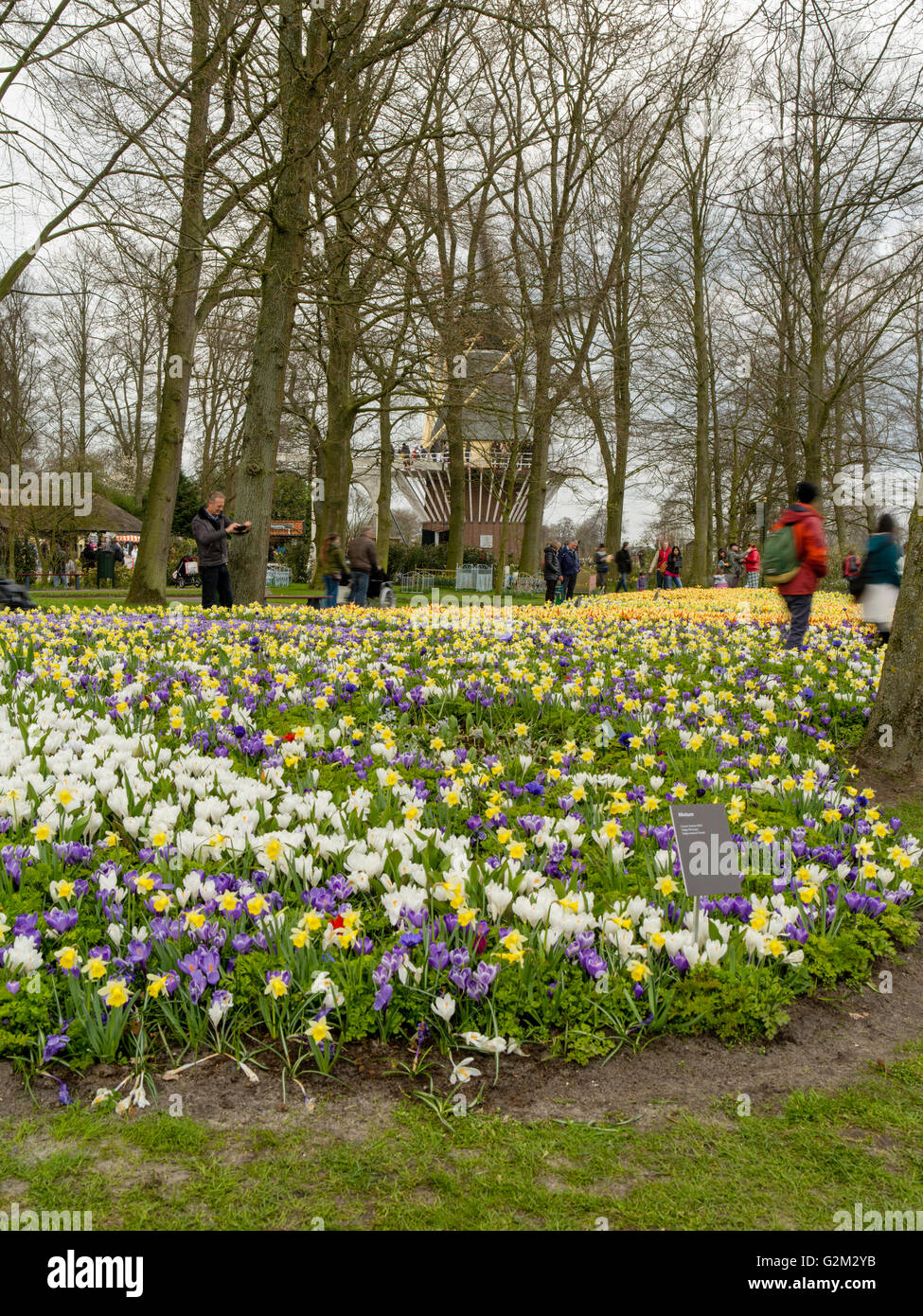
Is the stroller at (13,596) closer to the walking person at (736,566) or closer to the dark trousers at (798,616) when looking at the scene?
the dark trousers at (798,616)

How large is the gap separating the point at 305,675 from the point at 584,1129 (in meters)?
5.12

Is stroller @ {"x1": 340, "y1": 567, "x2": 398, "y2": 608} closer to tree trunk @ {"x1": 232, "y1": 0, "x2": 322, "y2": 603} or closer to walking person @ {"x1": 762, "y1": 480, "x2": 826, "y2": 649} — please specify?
tree trunk @ {"x1": 232, "y1": 0, "x2": 322, "y2": 603}

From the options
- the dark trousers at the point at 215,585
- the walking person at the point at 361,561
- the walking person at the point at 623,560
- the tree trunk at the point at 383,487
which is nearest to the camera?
the dark trousers at the point at 215,585

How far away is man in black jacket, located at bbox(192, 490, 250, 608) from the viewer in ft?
42.7

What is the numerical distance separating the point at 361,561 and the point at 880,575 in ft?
30.4

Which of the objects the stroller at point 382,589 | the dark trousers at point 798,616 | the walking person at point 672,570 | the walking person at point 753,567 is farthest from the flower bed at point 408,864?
the walking person at point 753,567

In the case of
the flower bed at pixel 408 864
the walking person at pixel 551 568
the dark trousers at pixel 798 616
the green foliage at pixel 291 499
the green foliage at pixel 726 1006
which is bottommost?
the green foliage at pixel 726 1006

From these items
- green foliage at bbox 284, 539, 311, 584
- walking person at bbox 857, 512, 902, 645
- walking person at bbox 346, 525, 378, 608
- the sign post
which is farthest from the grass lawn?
green foliage at bbox 284, 539, 311, 584

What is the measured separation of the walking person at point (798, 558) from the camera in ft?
30.8

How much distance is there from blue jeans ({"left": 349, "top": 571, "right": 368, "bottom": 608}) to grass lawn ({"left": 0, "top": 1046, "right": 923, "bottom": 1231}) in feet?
48.4

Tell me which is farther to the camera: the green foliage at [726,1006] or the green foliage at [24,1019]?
the green foliage at [726,1006]

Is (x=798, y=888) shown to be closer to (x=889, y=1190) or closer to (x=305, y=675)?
(x=889, y=1190)

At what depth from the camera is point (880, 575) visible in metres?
9.56

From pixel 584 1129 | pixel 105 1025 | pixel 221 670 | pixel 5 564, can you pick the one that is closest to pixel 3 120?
pixel 221 670
